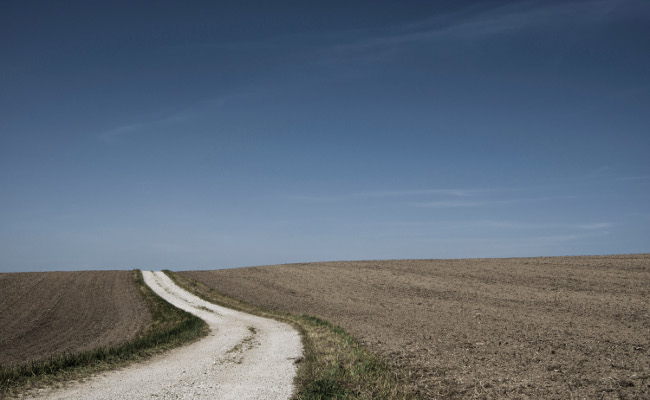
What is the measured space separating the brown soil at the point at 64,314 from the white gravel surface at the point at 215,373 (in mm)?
8089

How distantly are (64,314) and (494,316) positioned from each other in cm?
3200

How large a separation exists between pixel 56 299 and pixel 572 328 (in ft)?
141

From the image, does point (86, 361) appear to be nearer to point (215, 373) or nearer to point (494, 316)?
point (215, 373)

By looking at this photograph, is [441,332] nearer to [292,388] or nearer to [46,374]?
[292,388]

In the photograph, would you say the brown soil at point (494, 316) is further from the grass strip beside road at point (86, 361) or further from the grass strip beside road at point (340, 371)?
the grass strip beside road at point (86, 361)

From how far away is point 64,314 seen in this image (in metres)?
34.7

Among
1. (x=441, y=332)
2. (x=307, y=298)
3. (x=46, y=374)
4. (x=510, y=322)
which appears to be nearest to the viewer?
(x=46, y=374)

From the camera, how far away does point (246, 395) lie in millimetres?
11359

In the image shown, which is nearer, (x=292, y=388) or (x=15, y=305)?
(x=292, y=388)

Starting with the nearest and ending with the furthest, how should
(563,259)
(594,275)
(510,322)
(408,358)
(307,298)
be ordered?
(408,358)
(510,322)
(307,298)
(594,275)
(563,259)

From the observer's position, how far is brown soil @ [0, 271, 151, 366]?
78.9ft

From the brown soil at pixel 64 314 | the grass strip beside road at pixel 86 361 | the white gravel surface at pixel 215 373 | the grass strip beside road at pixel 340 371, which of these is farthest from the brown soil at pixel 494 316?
the brown soil at pixel 64 314

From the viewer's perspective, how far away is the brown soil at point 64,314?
24062 mm

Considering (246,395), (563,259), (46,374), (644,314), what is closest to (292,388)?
(246,395)
